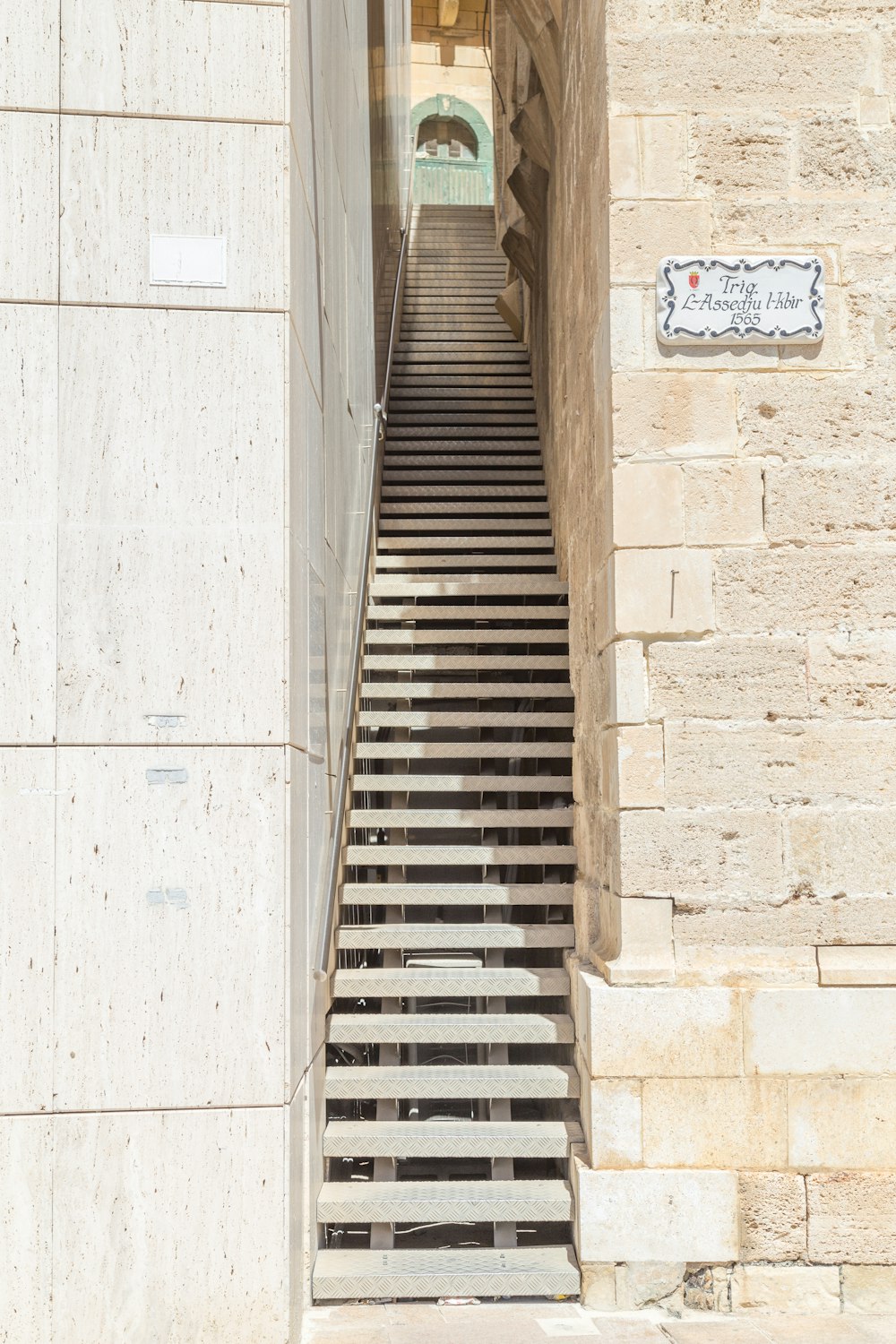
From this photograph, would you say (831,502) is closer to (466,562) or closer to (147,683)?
(147,683)

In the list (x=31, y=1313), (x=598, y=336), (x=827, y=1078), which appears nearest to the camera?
(x=31, y=1313)

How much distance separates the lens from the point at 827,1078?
11.4 ft

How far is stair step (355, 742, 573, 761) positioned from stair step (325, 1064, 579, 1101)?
148cm

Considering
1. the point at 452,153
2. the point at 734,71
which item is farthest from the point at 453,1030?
the point at 452,153

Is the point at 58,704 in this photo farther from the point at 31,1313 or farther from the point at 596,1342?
the point at 596,1342

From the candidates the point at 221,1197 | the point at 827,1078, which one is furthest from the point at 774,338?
the point at 221,1197

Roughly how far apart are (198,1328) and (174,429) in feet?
7.25

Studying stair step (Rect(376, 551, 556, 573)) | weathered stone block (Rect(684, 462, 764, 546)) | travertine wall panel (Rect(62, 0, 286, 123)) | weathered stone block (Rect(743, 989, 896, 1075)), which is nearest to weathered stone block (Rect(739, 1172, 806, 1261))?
weathered stone block (Rect(743, 989, 896, 1075))

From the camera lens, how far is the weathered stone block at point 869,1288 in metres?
3.39

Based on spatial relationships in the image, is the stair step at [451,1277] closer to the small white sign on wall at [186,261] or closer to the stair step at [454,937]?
the stair step at [454,937]

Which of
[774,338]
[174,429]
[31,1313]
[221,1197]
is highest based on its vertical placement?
[774,338]

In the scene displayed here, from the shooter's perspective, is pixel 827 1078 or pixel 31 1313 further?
pixel 827 1078

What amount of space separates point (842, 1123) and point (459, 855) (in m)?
1.75

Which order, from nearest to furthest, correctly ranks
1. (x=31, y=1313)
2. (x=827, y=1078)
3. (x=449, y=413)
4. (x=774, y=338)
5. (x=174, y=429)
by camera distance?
(x=31, y=1313) → (x=174, y=429) → (x=827, y=1078) → (x=774, y=338) → (x=449, y=413)
